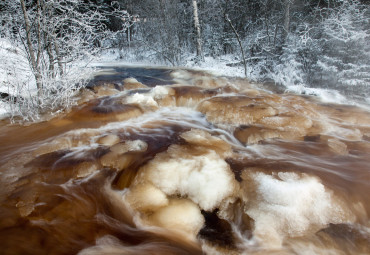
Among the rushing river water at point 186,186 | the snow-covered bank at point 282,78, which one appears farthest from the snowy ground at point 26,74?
the rushing river water at point 186,186

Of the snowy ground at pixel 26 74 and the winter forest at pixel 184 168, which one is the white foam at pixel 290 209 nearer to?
the winter forest at pixel 184 168

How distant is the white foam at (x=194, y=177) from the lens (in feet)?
9.77

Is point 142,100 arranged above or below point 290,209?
above

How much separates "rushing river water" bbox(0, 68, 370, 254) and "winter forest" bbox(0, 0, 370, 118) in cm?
138

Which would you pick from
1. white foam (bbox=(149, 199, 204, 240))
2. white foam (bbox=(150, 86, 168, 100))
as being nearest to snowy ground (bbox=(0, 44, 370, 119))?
white foam (bbox=(150, 86, 168, 100))

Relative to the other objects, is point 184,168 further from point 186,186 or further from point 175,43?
point 175,43

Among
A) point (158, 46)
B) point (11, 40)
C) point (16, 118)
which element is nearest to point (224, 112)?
point (16, 118)

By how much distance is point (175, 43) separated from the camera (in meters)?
15.1

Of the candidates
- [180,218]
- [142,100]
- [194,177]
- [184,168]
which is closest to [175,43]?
[142,100]

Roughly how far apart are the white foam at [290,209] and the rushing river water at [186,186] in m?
0.01

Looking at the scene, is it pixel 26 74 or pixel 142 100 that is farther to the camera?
pixel 142 100

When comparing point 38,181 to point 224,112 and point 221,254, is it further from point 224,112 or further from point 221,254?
point 224,112

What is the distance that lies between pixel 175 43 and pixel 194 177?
13.5 m

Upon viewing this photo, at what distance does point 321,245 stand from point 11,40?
25.8 ft
